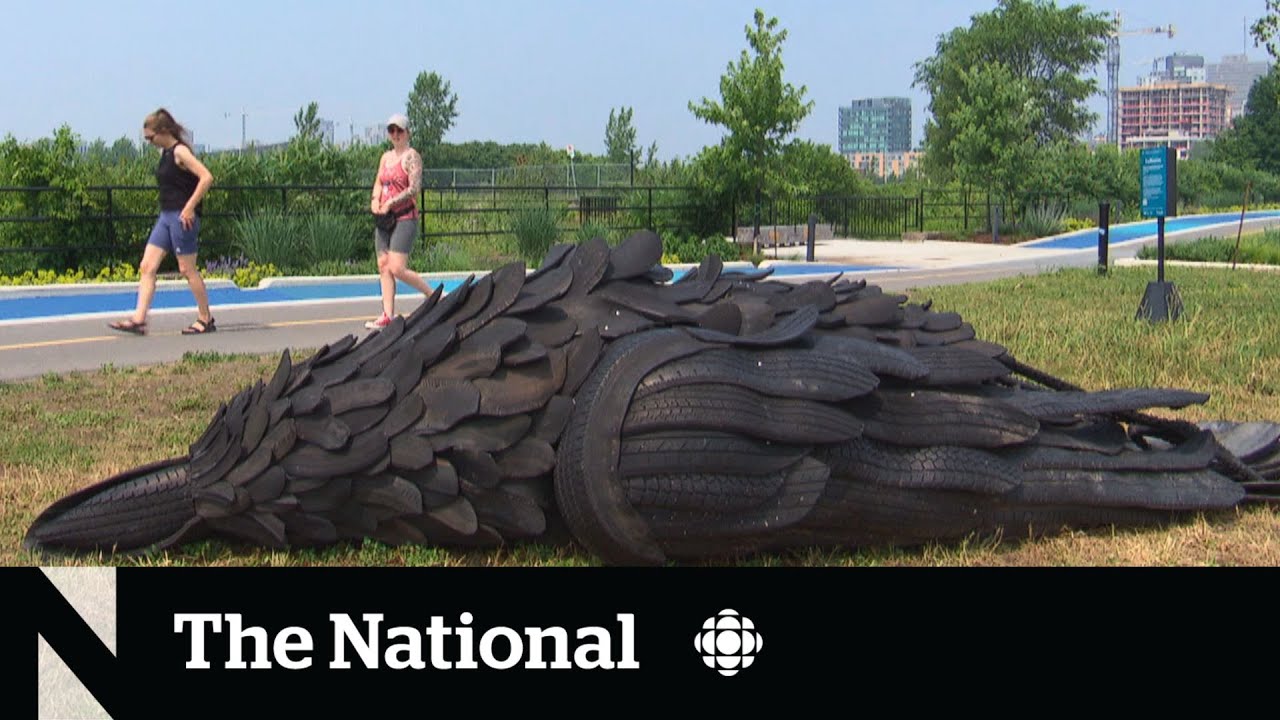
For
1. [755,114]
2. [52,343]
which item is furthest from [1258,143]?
[52,343]

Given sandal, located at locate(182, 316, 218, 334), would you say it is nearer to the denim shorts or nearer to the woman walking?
the denim shorts

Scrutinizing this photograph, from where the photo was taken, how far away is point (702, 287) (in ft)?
14.6

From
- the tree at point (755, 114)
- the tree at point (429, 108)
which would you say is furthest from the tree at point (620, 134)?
the tree at point (755, 114)

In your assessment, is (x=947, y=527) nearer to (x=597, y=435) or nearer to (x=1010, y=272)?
(x=597, y=435)

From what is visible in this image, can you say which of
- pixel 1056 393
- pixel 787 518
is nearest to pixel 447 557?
pixel 787 518

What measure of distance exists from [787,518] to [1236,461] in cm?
188

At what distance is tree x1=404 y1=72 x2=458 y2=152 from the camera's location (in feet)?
225

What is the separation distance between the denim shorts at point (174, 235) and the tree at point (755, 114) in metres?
16.1

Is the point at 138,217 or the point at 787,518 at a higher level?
the point at 138,217

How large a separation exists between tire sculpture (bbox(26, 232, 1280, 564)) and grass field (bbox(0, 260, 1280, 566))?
0.09 meters

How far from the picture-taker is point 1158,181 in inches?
543

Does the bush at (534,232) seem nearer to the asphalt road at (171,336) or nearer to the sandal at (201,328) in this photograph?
the asphalt road at (171,336)

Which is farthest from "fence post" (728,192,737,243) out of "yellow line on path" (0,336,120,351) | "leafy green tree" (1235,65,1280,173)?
"leafy green tree" (1235,65,1280,173)

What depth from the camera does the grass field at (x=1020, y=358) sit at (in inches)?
164
